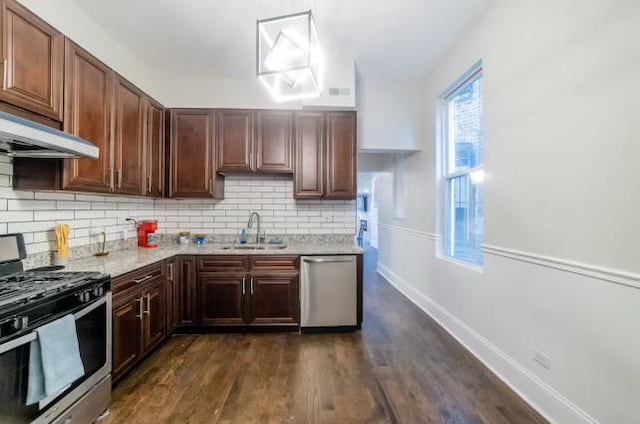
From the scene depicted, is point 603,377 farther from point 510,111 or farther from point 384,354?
point 510,111

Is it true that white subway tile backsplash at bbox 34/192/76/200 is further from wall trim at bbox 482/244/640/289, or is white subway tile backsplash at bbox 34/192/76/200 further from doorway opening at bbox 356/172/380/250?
doorway opening at bbox 356/172/380/250

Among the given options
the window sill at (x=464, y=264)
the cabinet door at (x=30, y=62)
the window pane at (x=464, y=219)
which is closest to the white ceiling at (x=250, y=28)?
the cabinet door at (x=30, y=62)

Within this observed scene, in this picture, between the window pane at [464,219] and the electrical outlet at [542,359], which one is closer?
the electrical outlet at [542,359]

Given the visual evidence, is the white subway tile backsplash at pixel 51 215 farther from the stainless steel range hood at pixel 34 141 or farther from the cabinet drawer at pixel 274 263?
the cabinet drawer at pixel 274 263

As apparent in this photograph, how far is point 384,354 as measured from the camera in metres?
2.97

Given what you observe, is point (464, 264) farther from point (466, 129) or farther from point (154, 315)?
point (154, 315)

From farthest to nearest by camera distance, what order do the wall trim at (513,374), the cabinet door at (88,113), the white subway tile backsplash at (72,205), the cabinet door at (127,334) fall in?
1. the white subway tile backsplash at (72,205)
2. the cabinet door at (127,334)
3. the cabinet door at (88,113)
4. the wall trim at (513,374)

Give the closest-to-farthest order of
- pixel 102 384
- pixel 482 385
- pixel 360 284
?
1. pixel 102 384
2. pixel 482 385
3. pixel 360 284

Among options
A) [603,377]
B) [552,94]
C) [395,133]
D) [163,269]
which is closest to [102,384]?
[163,269]

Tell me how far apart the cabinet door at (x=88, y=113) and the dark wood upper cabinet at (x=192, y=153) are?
1.01 metres

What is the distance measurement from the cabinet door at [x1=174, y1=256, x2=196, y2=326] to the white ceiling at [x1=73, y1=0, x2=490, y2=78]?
2.19 metres

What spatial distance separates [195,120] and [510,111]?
10.3 feet

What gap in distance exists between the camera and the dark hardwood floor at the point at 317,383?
2.11 m

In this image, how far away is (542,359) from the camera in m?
2.14
